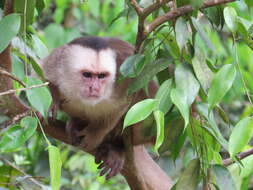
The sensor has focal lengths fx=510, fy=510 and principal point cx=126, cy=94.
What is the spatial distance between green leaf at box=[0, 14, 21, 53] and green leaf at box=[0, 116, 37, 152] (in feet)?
0.65

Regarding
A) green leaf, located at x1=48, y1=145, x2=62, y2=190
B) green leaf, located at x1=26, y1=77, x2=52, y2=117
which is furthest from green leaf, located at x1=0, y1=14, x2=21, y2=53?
green leaf, located at x1=48, y1=145, x2=62, y2=190

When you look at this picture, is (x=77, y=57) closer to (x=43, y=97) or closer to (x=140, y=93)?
(x=140, y=93)

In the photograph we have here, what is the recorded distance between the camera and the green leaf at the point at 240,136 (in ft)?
4.04

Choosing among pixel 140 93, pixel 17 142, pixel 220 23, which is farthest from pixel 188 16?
Result: pixel 140 93

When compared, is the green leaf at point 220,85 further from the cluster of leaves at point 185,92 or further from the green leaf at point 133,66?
the green leaf at point 133,66

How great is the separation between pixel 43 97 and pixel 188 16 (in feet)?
1.74

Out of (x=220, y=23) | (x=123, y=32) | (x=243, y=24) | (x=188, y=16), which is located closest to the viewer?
(x=243, y=24)

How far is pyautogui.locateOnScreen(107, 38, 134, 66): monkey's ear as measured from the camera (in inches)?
91.3

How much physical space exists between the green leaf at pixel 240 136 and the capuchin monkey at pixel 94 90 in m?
1.00

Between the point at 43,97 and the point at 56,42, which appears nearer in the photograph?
the point at 43,97

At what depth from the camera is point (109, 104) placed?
2363mm

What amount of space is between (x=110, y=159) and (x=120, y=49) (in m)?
0.52

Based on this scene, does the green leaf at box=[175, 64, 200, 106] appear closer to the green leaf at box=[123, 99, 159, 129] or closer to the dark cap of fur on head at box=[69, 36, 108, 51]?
the green leaf at box=[123, 99, 159, 129]

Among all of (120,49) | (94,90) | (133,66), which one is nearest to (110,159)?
(94,90)
